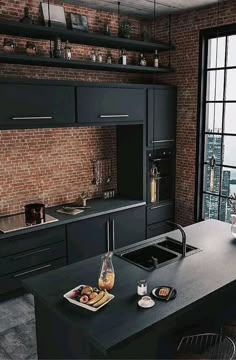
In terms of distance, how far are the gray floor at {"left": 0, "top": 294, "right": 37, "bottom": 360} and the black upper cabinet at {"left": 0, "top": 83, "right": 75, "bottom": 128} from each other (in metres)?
1.95

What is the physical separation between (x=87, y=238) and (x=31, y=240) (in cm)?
78

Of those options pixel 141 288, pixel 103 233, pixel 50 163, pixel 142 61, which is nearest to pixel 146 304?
pixel 141 288

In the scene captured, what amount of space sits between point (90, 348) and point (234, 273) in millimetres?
1267

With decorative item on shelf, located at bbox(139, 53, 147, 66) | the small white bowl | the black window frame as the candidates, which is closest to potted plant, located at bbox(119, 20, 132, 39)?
decorative item on shelf, located at bbox(139, 53, 147, 66)

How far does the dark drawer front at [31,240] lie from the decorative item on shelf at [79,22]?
255 centimetres

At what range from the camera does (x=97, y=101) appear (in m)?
4.53

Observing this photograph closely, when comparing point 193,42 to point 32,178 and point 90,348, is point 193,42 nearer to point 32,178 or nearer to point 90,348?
point 32,178

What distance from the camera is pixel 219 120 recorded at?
509cm

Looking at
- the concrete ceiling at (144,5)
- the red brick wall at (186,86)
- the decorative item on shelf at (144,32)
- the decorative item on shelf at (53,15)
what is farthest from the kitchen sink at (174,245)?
the decorative item on shelf at (144,32)

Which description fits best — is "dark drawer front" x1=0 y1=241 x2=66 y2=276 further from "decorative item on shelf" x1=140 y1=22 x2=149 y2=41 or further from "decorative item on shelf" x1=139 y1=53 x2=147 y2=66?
"decorative item on shelf" x1=140 y1=22 x2=149 y2=41

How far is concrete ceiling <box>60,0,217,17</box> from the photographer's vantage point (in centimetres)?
464

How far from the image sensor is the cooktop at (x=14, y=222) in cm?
399

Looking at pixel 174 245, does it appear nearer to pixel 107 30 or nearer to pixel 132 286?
pixel 132 286

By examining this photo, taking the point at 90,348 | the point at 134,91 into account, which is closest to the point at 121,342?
the point at 90,348
